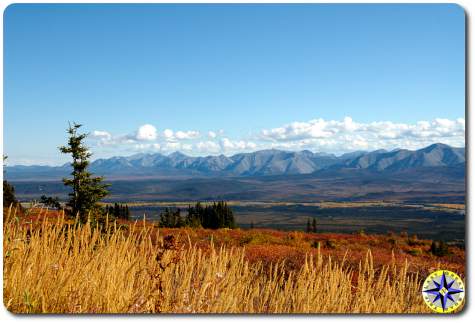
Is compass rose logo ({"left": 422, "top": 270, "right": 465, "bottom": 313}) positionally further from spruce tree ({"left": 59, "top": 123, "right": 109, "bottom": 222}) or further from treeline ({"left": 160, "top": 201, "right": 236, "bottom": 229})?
treeline ({"left": 160, "top": 201, "right": 236, "bottom": 229})

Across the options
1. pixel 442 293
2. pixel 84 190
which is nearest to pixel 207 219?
pixel 84 190

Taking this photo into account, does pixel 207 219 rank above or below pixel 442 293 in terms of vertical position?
below

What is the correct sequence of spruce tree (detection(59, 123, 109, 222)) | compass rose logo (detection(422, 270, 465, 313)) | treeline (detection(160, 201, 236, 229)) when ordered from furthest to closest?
treeline (detection(160, 201, 236, 229))
spruce tree (detection(59, 123, 109, 222))
compass rose logo (detection(422, 270, 465, 313))

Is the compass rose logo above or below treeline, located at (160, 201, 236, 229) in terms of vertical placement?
above

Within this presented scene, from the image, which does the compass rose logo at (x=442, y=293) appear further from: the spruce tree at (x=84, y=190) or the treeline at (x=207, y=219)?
the treeline at (x=207, y=219)

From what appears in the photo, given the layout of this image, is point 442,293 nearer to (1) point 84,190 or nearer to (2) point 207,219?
(1) point 84,190

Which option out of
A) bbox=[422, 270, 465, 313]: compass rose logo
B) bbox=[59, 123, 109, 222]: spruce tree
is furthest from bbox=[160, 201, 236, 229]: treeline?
bbox=[422, 270, 465, 313]: compass rose logo

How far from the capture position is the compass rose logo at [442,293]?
553 cm

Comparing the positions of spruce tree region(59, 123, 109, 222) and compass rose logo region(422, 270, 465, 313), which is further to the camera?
spruce tree region(59, 123, 109, 222)

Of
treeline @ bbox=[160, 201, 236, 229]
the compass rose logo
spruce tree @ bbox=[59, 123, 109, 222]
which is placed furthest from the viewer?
treeline @ bbox=[160, 201, 236, 229]

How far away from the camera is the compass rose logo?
5531 millimetres

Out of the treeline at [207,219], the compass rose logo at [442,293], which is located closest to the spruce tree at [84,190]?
the compass rose logo at [442,293]

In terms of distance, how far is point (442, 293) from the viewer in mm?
5566

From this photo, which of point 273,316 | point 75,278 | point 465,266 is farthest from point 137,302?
point 465,266
